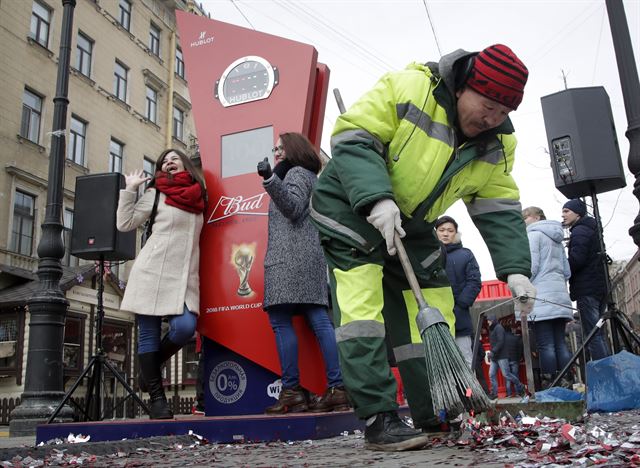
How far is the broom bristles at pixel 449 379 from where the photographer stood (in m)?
2.34

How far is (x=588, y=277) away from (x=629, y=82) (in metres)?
1.70

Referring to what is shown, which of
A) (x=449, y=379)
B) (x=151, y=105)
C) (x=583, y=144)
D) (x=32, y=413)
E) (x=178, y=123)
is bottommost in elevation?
(x=32, y=413)

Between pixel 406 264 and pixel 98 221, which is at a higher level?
pixel 98 221

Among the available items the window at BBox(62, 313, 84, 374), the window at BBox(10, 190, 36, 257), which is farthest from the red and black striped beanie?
the window at BBox(10, 190, 36, 257)

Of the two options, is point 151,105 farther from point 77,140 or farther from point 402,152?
point 402,152

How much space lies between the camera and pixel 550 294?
231 inches

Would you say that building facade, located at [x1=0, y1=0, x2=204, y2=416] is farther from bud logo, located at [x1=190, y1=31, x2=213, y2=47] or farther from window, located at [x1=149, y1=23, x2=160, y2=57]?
bud logo, located at [x1=190, y1=31, x2=213, y2=47]

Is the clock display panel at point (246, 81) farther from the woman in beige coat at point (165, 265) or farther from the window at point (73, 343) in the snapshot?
the window at point (73, 343)

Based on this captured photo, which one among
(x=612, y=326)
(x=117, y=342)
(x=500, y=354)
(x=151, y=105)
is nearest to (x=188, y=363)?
(x=117, y=342)

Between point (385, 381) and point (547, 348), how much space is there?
12.2ft

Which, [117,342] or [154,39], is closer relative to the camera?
[117,342]

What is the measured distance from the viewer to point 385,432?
242 cm

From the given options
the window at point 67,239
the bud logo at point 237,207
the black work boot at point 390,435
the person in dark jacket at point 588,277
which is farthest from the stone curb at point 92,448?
the window at point 67,239

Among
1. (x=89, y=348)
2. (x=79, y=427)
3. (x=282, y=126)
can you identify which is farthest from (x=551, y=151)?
(x=89, y=348)
